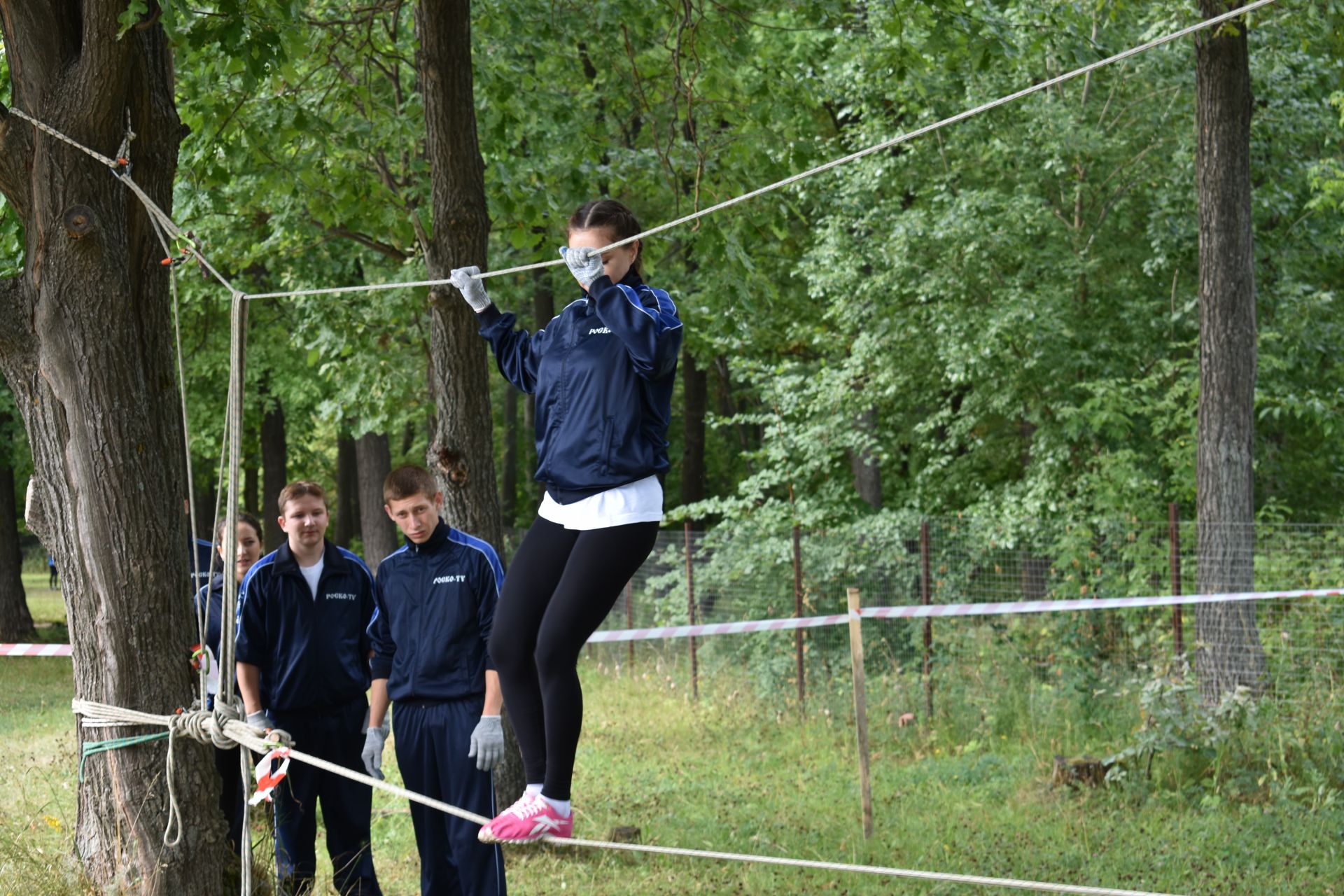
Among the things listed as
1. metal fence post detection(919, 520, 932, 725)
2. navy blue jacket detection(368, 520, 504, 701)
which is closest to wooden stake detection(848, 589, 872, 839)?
metal fence post detection(919, 520, 932, 725)

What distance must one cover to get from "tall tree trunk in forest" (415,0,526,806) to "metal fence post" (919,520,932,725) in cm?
442

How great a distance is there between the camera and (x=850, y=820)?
737 centimetres

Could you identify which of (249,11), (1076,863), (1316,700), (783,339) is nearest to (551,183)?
(249,11)

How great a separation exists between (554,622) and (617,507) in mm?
323

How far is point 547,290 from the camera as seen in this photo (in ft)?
63.8

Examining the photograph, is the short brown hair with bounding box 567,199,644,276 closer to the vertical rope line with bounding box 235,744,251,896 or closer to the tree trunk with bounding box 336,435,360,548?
the vertical rope line with bounding box 235,744,251,896

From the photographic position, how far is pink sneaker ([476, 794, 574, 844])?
328cm

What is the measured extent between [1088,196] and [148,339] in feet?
37.2

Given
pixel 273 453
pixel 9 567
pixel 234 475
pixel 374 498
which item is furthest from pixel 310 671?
pixel 273 453

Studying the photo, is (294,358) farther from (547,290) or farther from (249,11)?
(249,11)

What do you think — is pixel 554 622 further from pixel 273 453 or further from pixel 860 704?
pixel 273 453

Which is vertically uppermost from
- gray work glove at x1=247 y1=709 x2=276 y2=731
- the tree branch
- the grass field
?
the tree branch

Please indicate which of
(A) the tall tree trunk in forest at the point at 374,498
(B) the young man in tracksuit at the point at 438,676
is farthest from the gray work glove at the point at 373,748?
(A) the tall tree trunk in forest at the point at 374,498

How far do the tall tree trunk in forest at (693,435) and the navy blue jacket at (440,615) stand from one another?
15.0 meters
